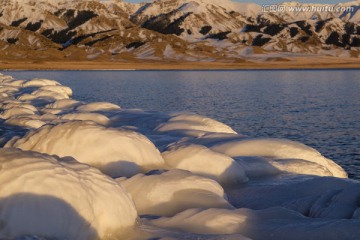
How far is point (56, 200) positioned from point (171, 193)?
2376 mm

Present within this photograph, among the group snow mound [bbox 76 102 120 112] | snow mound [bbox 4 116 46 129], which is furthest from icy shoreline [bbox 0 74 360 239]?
snow mound [bbox 76 102 120 112]

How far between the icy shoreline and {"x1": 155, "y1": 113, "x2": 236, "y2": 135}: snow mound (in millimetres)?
3047

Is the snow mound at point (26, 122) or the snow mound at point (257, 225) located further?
the snow mound at point (26, 122)

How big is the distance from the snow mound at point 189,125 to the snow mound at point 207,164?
5.06 meters

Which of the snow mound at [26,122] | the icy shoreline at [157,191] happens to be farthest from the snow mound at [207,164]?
the snow mound at [26,122]

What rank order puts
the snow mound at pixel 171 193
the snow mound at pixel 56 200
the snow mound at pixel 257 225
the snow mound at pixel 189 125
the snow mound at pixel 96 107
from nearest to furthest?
the snow mound at pixel 56 200, the snow mound at pixel 257 225, the snow mound at pixel 171 193, the snow mound at pixel 189 125, the snow mound at pixel 96 107

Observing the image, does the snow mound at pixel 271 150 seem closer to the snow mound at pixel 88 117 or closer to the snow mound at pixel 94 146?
the snow mound at pixel 94 146

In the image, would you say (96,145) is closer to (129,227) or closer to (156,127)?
(129,227)

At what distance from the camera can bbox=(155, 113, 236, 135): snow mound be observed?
53.5ft

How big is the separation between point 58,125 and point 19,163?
3504mm

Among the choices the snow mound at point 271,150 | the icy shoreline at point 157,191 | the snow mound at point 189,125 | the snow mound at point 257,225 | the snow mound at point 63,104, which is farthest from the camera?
the snow mound at point 63,104

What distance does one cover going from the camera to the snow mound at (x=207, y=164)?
1036 centimetres

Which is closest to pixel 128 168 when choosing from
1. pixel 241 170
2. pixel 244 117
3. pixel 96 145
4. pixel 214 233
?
pixel 96 145

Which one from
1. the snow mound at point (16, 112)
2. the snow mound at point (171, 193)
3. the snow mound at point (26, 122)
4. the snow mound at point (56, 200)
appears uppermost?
the snow mound at point (56, 200)
